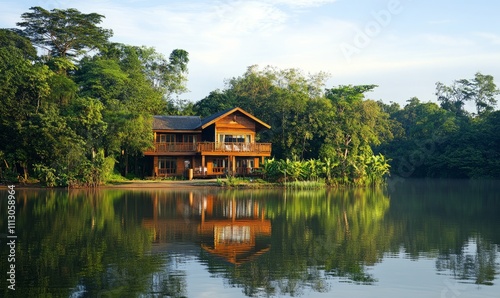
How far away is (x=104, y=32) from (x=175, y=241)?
39.3 m

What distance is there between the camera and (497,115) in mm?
58656

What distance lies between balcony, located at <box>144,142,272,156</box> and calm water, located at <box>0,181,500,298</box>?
14.5m

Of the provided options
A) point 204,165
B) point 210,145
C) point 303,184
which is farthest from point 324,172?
point 204,165

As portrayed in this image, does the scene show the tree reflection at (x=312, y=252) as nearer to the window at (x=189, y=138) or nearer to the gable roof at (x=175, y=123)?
the gable roof at (x=175, y=123)

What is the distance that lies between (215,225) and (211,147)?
68.3 feet

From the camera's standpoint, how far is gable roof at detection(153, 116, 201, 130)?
40019mm

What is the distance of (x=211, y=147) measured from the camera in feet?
126

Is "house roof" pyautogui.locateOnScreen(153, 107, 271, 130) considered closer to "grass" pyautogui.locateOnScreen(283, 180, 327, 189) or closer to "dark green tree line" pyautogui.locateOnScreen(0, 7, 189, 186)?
"dark green tree line" pyautogui.locateOnScreen(0, 7, 189, 186)

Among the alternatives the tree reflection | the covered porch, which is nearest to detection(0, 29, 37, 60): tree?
the covered porch

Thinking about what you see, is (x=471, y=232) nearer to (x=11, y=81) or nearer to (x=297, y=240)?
(x=297, y=240)

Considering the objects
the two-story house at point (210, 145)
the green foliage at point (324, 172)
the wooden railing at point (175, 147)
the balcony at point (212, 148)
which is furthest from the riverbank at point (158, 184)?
the green foliage at point (324, 172)

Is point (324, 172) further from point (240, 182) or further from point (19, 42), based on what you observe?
point (19, 42)

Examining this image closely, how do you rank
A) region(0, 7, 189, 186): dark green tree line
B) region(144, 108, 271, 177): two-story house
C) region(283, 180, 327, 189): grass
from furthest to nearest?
region(144, 108, 271, 177): two-story house, region(283, 180, 327, 189): grass, region(0, 7, 189, 186): dark green tree line

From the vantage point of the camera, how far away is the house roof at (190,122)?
3884 centimetres
